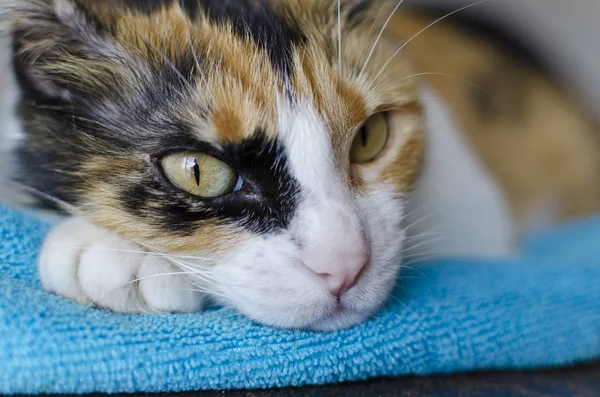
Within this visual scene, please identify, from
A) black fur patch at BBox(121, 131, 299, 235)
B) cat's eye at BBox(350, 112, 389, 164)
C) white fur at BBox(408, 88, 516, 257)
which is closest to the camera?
black fur patch at BBox(121, 131, 299, 235)

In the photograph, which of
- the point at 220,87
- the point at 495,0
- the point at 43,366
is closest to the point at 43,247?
the point at 43,366

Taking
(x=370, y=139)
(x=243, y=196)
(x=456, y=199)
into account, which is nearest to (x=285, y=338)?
(x=243, y=196)

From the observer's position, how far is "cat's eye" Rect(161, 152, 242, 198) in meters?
0.80

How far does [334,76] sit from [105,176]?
0.35 metres

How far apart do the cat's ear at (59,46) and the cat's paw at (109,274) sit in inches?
8.0

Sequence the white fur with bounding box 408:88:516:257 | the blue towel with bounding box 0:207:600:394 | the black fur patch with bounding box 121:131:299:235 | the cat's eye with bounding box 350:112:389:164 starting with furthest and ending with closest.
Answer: the white fur with bounding box 408:88:516:257, the cat's eye with bounding box 350:112:389:164, the black fur patch with bounding box 121:131:299:235, the blue towel with bounding box 0:207:600:394

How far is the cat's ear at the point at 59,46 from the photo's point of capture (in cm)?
83

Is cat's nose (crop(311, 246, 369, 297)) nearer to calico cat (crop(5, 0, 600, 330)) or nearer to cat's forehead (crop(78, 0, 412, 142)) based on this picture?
calico cat (crop(5, 0, 600, 330))

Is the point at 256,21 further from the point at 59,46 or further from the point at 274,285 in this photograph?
the point at 274,285

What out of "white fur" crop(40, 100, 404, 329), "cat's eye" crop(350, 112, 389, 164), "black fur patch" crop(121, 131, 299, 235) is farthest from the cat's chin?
"cat's eye" crop(350, 112, 389, 164)

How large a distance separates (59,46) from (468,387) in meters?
0.73

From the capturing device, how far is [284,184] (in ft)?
2.65

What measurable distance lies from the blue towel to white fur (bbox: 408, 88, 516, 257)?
210mm

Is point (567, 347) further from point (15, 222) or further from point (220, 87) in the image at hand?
point (15, 222)
